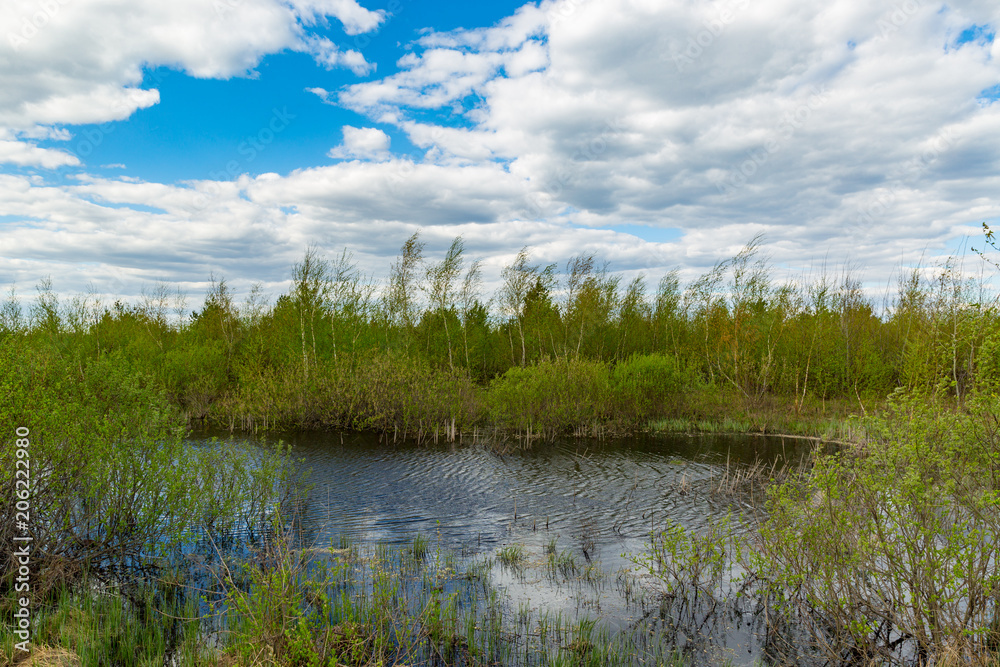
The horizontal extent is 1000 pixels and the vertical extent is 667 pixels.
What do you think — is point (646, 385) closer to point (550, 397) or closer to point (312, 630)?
point (550, 397)

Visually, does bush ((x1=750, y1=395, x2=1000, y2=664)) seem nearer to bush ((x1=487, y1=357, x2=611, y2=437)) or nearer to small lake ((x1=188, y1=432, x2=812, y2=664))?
small lake ((x1=188, y1=432, x2=812, y2=664))

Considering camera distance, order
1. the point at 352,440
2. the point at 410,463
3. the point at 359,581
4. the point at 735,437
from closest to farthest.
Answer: the point at 359,581 → the point at 410,463 → the point at 352,440 → the point at 735,437

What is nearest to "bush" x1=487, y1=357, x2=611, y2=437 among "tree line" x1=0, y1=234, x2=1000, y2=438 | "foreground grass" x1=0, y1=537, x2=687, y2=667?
"tree line" x1=0, y1=234, x2=1000, y2=438

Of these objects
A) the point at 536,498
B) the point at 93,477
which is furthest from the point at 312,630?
the point at 536,498

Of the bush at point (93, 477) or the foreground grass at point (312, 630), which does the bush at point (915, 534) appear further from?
the bush at point (93, 477)

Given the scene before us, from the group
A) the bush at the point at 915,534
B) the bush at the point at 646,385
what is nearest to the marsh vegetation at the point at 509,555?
the bush at the point at 915,534

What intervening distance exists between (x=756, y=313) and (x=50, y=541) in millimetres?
24764

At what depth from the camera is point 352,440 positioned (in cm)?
1820

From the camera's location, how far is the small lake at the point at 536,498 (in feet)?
25.1

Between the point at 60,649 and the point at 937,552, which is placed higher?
the point at 937,552

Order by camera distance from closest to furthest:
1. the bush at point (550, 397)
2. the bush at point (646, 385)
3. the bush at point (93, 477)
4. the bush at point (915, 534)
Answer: the bush at point (915, 534)
the bush at point (93, 477)
the bush at point (550, 397)
the bush at point (646, 385)

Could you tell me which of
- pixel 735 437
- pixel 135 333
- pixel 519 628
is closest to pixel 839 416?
pixel 735 437

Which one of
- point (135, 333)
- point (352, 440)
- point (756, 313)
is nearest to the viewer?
point (352, 440)

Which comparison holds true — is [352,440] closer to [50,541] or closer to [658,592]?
[50,541]
